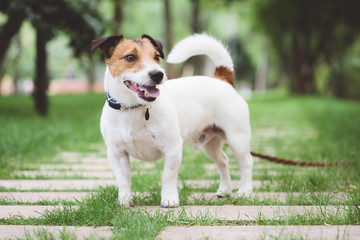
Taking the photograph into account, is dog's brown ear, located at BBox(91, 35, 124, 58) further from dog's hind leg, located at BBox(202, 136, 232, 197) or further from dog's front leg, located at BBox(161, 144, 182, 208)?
dog's hind leg, located at BBox(202, 136, 232, 197)

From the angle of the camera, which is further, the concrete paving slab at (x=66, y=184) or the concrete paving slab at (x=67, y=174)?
the concrete paving slab at (x=67, y=174)

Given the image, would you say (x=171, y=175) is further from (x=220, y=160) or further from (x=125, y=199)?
(x=220, y=160)

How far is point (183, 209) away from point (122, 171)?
25.2 inches

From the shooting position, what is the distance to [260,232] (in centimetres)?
225

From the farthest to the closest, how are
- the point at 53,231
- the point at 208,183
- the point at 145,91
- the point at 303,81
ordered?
the point at 303,81 → the point at 208,183 → the point at 145,91 → the point at 53,231

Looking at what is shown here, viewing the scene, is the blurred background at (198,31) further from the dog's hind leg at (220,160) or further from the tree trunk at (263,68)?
the dog's hind leg at (220,160)

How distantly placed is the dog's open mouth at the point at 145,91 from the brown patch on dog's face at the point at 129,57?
0.10 meters

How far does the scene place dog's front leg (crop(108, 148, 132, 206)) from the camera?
295 centimetres

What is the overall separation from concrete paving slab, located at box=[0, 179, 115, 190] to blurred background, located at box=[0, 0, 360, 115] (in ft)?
8.21

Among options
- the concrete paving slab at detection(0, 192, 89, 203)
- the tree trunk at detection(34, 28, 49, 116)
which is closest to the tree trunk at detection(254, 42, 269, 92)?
the tree trunk at detection(34, 28, 49, 116)

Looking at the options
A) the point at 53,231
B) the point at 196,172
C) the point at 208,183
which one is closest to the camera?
the point at 53,231

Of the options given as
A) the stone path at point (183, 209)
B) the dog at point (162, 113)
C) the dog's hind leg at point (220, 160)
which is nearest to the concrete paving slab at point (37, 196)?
the stone path at point (183, 209)

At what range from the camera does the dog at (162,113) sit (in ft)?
9.12

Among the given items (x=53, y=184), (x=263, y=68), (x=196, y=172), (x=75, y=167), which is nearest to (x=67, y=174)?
(x=75, y=167)
